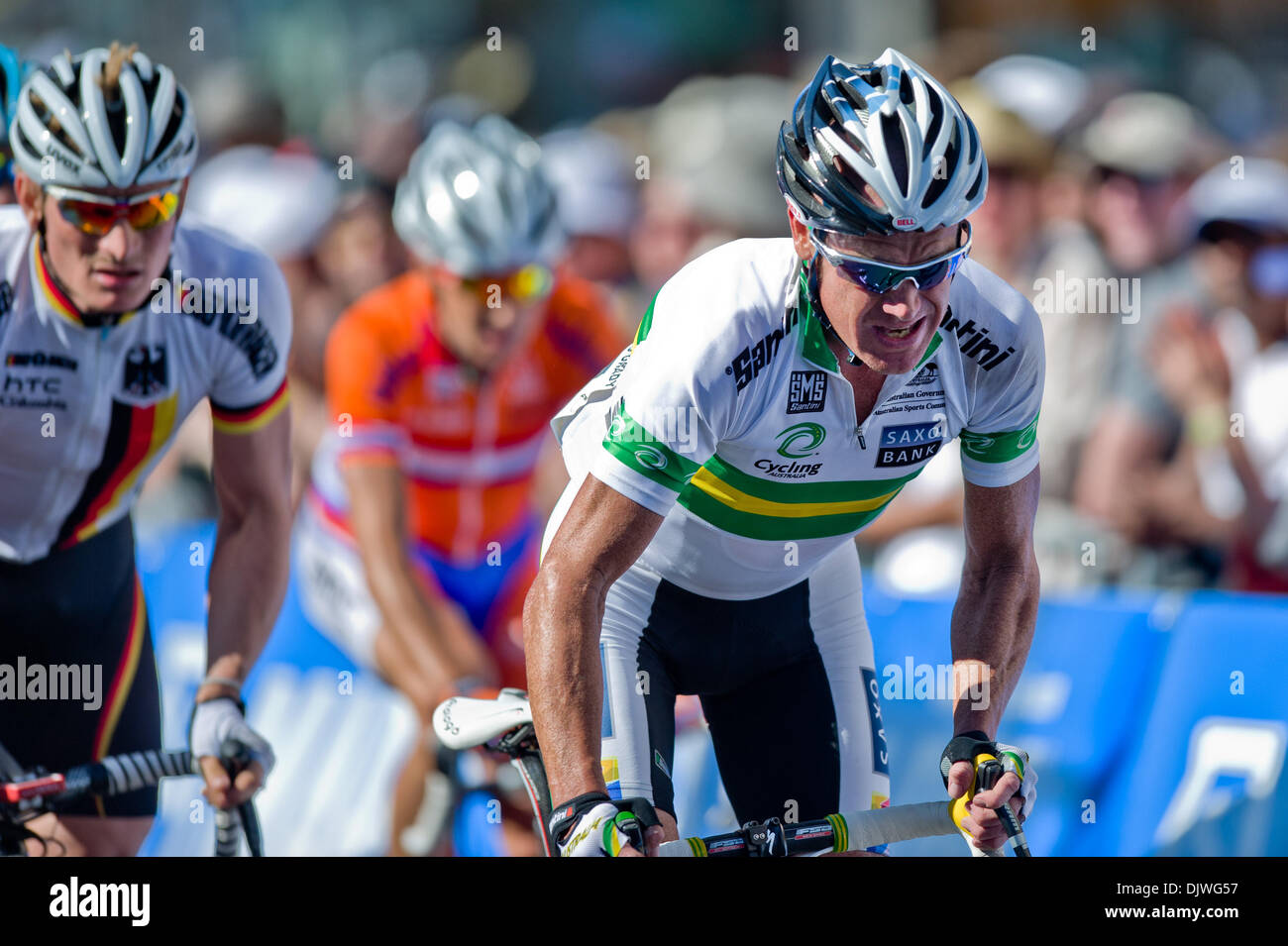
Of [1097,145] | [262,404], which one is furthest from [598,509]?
[1097,145]

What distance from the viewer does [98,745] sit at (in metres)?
5.20

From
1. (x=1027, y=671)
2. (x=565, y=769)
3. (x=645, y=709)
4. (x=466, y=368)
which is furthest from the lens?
(x=466, y=368)

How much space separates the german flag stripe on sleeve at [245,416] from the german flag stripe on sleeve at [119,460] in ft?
0.44

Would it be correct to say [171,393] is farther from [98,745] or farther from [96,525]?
[98,745]

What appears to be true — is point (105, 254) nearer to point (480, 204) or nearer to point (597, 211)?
Result: point (480, 204)

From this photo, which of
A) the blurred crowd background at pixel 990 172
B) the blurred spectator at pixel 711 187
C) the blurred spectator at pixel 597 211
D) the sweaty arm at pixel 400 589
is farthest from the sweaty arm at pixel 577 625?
the blurred spectator at pixel 597 211

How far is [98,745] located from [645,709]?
204 centimetres

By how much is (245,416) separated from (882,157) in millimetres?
2319

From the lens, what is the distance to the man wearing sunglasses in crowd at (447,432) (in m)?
6.88

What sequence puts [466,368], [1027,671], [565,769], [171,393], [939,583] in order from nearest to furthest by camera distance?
[565,769] < [171,393] < [1027,671] < [939,583] < [466,368]

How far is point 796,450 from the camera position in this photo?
391cm

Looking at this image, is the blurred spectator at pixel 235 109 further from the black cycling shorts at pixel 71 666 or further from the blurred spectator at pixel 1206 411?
the blurred spectator at pixel 1206 411

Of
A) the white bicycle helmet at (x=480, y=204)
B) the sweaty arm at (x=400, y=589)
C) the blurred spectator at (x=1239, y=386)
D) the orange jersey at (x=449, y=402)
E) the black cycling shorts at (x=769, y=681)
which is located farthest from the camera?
the orange jersey at (x=449, y=402)
